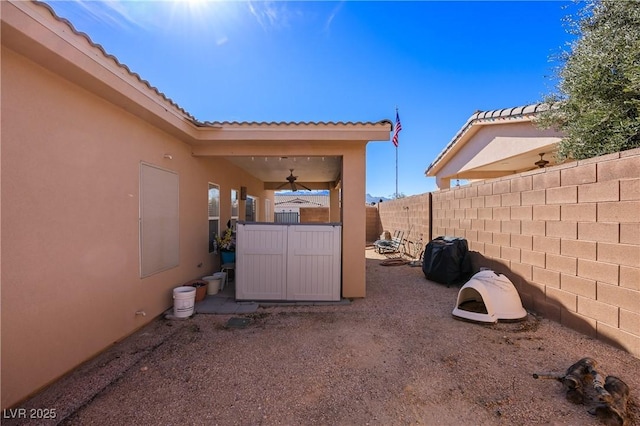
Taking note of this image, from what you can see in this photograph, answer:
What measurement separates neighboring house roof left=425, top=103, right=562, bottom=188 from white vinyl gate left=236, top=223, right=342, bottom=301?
5.40 m

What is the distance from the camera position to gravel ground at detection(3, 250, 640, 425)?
2098mm

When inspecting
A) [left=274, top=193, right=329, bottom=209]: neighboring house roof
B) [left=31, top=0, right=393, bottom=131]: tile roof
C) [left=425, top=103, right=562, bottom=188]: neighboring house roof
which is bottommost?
[left=274, top=193, right=329, bottom=209]: neighboring house roof

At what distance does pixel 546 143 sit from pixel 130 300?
9264 millimetres

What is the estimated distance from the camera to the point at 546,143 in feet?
21.1

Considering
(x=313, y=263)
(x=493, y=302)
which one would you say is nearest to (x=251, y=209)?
(x=313, y=263)

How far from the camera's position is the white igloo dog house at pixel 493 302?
3.82m

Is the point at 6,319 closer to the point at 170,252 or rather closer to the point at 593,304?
the point at 170,252

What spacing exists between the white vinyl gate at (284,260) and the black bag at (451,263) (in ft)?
9.10

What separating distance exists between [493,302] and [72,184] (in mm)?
5624

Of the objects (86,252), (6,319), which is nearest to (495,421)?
(6,319)

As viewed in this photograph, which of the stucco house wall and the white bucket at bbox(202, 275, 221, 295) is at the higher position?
the stucco house wall

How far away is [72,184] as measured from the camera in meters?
2.74

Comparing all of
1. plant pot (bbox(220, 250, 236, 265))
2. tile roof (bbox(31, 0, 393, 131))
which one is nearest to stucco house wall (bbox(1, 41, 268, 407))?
tile roof (bbox(31, 0, 393, 131))

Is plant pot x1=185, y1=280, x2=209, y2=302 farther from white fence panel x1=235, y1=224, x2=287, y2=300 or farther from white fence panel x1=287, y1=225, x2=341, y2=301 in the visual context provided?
white fence panel x1=287, y1=225, x2=341, y2=301
